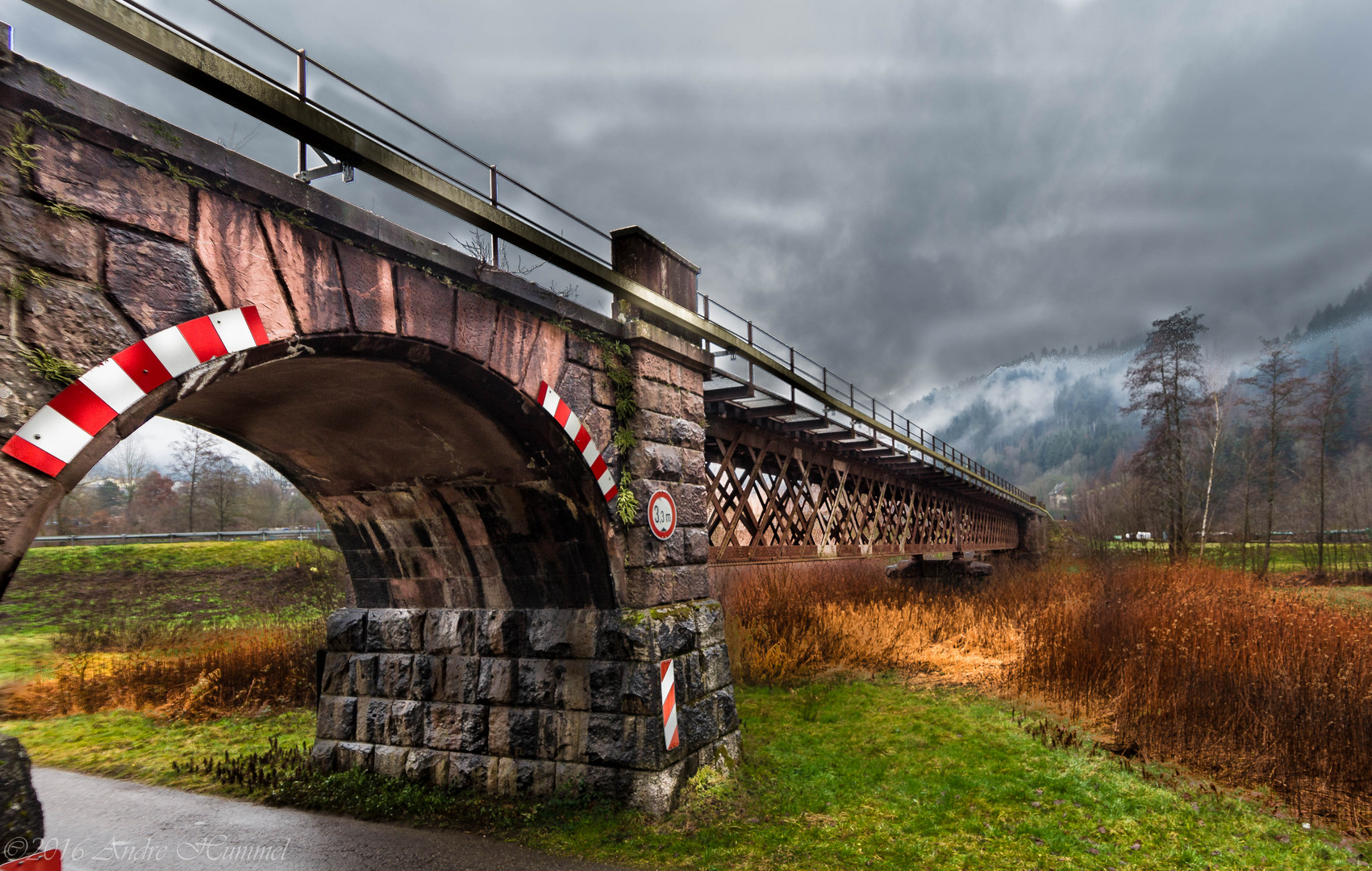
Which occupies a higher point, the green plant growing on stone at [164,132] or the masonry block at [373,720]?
the green plant growing on stone at [164,132]

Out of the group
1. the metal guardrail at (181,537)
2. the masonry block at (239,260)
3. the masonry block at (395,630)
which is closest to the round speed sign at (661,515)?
the masonry block at (395,630)

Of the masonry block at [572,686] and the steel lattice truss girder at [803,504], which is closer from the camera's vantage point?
the masonry block at [572,686]

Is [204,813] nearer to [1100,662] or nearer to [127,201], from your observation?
[127,201]

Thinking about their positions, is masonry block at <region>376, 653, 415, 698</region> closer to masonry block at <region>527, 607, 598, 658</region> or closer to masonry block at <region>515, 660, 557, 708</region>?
masonry block at <region>515, 660, 557, 708</region>

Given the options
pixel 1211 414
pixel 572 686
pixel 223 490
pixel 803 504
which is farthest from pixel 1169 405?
pixel 223 490

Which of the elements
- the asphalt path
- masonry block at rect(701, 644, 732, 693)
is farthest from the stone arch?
the asphalt path

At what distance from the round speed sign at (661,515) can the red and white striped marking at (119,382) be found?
3937mm

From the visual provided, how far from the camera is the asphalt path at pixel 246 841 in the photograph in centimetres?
588

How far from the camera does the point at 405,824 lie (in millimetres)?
6723

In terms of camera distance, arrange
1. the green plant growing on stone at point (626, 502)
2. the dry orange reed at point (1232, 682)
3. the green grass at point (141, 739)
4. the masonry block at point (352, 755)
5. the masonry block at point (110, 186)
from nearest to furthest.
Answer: the masonry block at point (110, 186)
the green plant growing on stone at point (626, 502)
the dry orange reed at point (1232, 682)
the masonry block at point (352, 755)
the green grass at point (141, 739)

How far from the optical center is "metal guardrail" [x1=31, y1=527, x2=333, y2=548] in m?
28.9

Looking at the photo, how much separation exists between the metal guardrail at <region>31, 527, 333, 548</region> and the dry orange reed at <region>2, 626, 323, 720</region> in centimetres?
1345

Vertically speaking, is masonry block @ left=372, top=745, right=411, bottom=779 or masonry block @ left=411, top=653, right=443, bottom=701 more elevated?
masonry block @ left=411, top=653, right=443, bottom=701

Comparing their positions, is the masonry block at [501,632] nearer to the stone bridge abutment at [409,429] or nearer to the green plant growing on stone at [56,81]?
the stone bridge abutment at [409,429]
